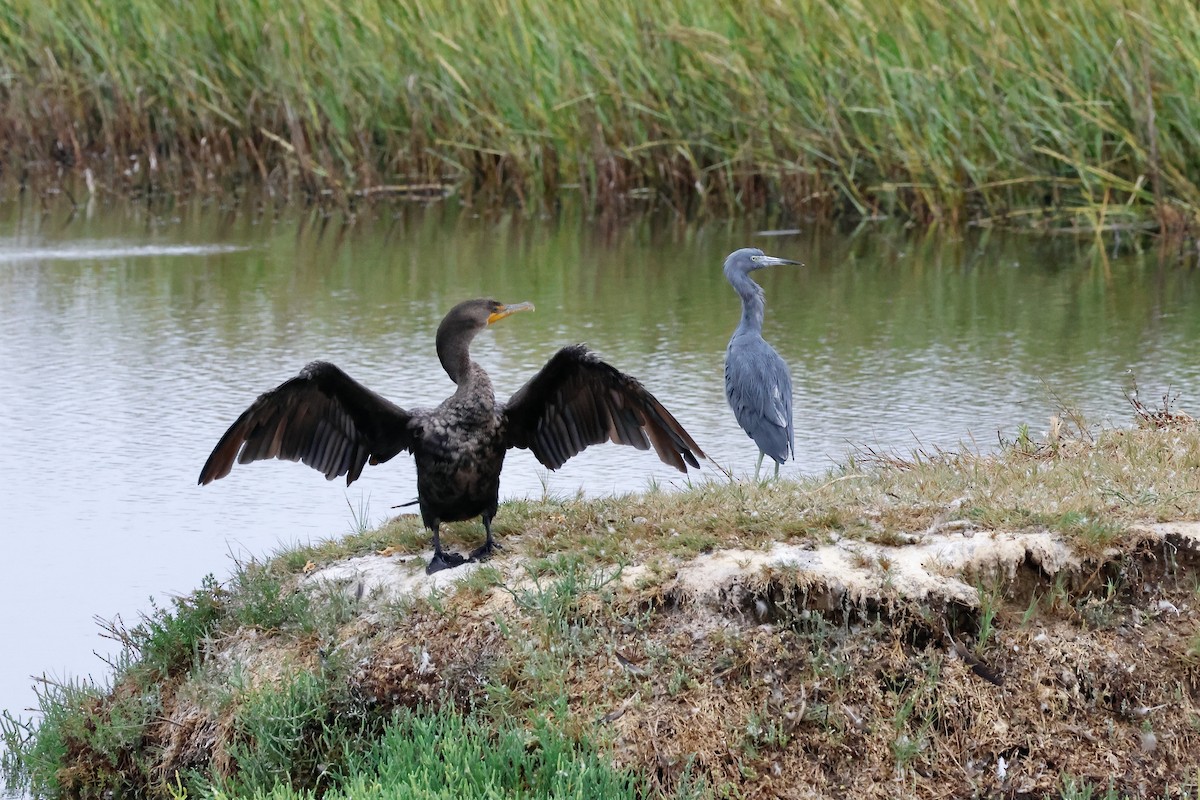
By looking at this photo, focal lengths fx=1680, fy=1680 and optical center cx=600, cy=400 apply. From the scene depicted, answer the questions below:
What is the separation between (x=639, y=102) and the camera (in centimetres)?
1287

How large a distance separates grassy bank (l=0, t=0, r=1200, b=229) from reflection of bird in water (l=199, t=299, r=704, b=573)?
6543 mm

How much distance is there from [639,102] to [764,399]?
22.9 feet

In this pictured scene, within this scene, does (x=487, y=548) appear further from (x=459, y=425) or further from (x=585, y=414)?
(x=585, y=414)

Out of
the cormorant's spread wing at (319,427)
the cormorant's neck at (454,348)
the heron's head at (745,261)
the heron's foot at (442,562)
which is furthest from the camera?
the heron's head at (745,261)

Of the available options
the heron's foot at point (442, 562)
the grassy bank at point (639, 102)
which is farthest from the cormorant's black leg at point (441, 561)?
the grassy bank at point (639, 102)

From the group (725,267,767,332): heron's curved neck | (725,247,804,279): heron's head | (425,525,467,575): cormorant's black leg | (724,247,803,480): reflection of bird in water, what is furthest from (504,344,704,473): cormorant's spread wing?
(725,247,804,279): heron's head

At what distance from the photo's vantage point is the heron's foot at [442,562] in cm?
484

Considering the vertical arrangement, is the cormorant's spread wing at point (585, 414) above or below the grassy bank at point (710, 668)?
above

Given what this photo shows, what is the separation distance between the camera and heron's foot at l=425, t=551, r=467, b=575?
484 centimetres

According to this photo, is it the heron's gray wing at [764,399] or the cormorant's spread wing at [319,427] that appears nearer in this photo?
the cormorant's spread wing at [319,427]

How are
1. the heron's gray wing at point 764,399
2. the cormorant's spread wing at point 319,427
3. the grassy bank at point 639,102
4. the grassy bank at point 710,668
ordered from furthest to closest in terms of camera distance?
the grassy bank at point 639,102 < the heron's gray wing at point 764,399 < the cormorant's spread wing at point 319,427 < the grassy bank at point 710,668

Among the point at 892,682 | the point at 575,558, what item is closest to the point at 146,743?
the point at 575,558

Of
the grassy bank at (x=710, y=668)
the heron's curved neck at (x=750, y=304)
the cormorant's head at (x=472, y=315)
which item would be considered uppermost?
the cormorant's head at (x=472, y=315)

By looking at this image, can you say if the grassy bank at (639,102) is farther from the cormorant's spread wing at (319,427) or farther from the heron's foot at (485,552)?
the heron's foot at (485,552)
